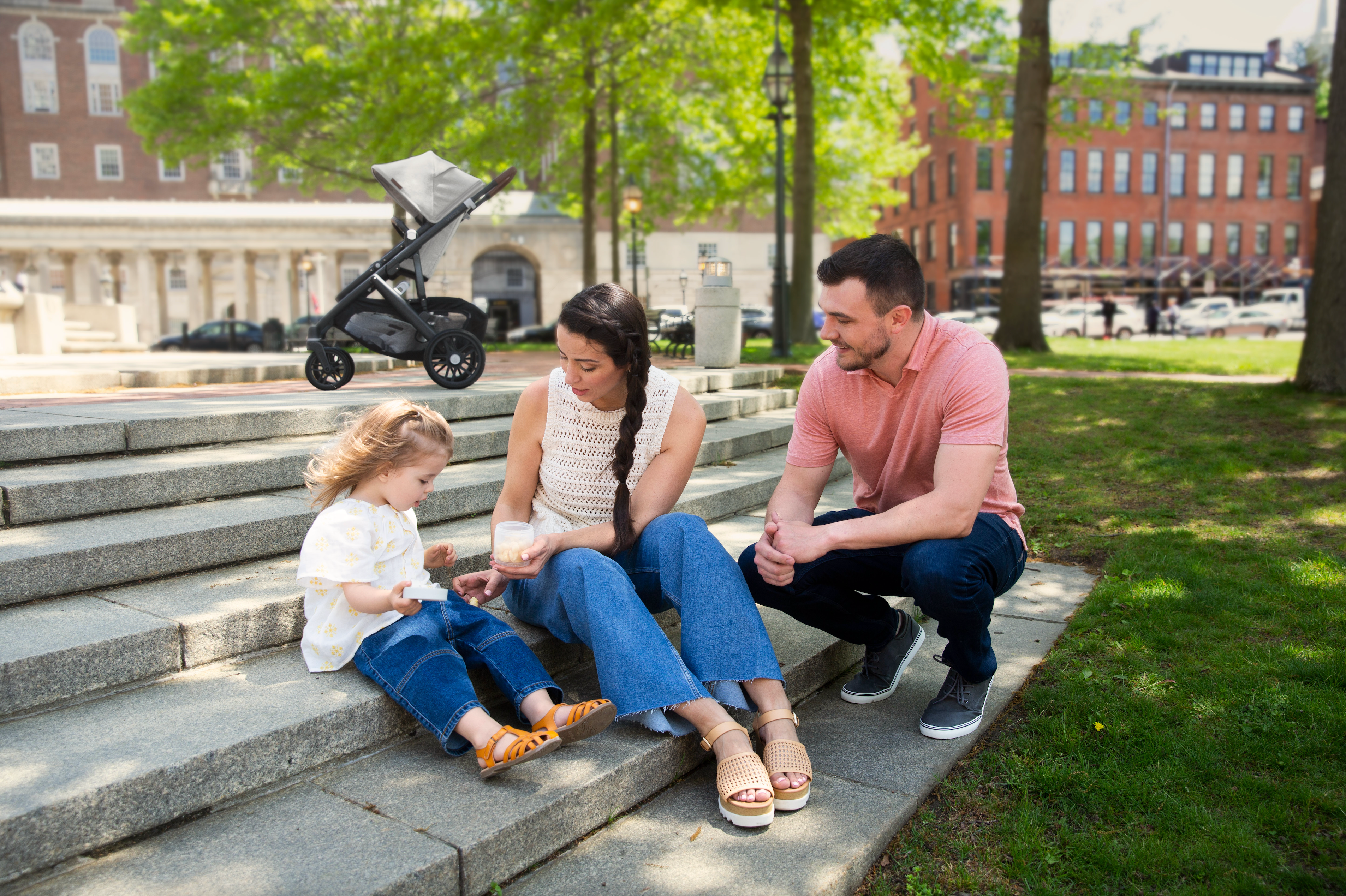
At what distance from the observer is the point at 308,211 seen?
38.9 m

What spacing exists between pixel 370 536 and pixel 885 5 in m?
15.1

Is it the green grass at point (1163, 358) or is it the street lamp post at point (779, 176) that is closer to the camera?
the green grass at point (1163, 358)

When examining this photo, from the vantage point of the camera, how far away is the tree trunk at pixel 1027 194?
48.5ft

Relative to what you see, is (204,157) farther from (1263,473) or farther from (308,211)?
(1263,473)

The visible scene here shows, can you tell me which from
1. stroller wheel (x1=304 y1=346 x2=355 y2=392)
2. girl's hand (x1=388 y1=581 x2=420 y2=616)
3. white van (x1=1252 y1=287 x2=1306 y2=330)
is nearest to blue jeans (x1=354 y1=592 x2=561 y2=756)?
girl's hand (x1=388 y1=581 x2=420 y2=616)

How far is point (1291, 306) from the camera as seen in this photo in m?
34.2

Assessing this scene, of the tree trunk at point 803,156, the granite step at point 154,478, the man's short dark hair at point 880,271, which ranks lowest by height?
the granite step at point 154,478

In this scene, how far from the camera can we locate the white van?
1307 inches

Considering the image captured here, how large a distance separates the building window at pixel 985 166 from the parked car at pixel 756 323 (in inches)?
516

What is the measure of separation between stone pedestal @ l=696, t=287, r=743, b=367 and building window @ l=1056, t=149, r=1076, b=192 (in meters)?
40.9

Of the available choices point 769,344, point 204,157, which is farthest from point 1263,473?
point 204,157

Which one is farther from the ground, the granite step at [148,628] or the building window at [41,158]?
the building window at [41,158]

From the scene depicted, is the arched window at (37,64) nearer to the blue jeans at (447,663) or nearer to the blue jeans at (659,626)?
the blue jeans at (447,663)

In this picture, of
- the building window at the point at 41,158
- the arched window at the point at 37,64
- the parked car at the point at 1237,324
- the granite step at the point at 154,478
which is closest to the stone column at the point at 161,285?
the building window at the point at 41,158
